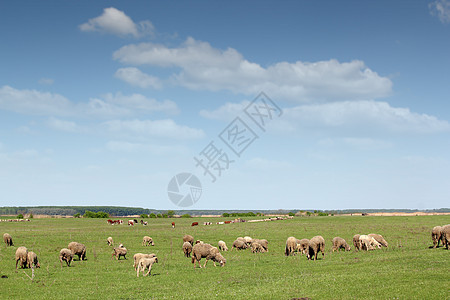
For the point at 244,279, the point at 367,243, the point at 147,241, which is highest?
the point at 367,243

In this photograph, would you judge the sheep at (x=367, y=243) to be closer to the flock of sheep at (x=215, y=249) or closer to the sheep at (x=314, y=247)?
the flock of sheep at (x=215, y=249)

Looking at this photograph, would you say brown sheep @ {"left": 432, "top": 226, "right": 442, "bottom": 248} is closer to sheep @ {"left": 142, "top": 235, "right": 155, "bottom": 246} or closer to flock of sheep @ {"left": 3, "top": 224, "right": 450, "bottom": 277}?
flock of sheep @ {"left": 3, "top": 224, "right": 450, "bottom": 277}

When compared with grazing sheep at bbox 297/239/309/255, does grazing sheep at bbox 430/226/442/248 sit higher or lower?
higher

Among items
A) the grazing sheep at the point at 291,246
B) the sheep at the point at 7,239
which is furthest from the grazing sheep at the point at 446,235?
the sheep at the point at 7,239

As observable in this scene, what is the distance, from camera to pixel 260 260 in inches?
1439

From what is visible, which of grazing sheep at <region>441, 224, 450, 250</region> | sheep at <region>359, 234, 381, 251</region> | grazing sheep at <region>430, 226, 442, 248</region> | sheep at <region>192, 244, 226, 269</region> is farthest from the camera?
sheep at <region>359, 234, 381, 251</region>

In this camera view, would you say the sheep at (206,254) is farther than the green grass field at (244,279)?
Yes

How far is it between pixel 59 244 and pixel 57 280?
24.5 meters

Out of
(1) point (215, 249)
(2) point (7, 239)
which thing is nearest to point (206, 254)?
(1) point (215, 249)

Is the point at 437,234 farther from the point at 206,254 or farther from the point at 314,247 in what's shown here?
the point at 206,254

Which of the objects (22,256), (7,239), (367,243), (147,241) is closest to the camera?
(22,256)

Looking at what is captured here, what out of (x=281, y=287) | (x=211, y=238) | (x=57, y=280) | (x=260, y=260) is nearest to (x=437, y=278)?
(x=281, y=287)

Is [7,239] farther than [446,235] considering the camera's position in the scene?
Yes

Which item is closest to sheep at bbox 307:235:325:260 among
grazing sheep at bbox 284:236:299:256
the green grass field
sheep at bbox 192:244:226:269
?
the green grass field
